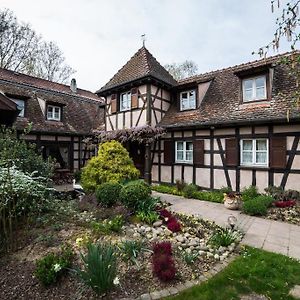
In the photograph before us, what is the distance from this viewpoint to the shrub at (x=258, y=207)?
671 cm

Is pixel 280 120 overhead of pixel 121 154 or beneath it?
overhead

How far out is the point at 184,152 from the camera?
10.7m

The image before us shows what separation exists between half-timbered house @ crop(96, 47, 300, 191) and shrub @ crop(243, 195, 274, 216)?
1500 mm

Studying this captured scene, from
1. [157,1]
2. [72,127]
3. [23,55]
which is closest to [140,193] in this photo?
[157,1]

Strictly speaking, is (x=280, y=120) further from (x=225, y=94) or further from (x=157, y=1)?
(x=157, y=1)

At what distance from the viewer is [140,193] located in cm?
611

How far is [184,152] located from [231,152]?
2.28 meters

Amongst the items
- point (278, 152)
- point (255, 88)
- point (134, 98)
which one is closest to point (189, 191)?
point (278, 152)

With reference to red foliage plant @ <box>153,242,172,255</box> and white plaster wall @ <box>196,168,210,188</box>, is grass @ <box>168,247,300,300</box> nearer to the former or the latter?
red foliage plant @ <box>153,242,172,255</box>

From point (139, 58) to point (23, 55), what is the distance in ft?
45.2

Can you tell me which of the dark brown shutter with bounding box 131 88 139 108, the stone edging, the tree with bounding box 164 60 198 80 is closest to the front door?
the dark brown shutter with bounding box 131 88 139 108

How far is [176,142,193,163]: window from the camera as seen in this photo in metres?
10.5

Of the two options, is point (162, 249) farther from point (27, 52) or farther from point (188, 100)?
point (27, 52)

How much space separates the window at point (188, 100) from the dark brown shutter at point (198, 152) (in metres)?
2.11
